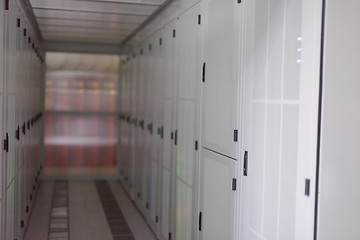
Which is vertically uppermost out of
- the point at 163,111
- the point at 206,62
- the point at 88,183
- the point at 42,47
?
the point at 42,47

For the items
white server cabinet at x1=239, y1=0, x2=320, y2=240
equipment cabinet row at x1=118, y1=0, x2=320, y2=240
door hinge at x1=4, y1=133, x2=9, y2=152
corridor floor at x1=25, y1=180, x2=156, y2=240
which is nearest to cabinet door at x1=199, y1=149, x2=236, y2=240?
equipment cabinet row at x1=118, y1=0, x2=320, y2=240

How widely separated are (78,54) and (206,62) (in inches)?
230

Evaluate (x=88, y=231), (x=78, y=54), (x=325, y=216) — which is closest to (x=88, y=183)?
(x=78, y=54)

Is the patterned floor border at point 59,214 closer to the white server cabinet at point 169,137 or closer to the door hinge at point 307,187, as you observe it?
the white server cabinet at point 169,137

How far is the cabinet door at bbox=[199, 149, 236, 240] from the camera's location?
10.1 feet

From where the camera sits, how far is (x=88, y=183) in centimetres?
870

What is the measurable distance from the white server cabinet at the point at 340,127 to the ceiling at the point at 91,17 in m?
3.03

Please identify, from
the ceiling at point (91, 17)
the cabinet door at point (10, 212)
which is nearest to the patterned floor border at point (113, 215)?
the cabinet door at point (10, 212)

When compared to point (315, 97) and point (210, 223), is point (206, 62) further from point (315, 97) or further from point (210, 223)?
point (315, 97)

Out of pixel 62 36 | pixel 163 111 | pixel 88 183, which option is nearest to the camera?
pixel 163 111

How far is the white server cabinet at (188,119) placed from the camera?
393 cm

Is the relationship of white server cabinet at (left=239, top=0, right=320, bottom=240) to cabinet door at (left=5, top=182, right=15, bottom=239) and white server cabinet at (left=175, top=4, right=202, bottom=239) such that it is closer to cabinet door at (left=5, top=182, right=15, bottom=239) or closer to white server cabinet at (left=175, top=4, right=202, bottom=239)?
white server cabinet at (left=175, top=4, right=202, bottom=239)

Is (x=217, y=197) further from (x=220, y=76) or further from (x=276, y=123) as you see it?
(x=276, y=123)

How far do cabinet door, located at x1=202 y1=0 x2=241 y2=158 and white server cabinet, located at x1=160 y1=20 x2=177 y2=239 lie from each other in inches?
44.0
